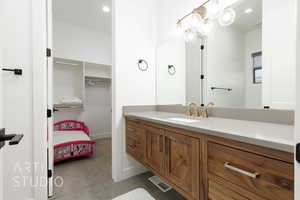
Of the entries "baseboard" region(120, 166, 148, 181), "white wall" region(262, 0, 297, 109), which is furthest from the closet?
"white wall" region(262, 0, 297, 109)

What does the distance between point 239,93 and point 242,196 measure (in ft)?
3.07

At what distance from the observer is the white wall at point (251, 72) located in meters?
1.16

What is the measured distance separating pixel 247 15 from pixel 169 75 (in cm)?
117

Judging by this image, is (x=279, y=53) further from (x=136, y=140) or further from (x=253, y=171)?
(x=136, y=140)

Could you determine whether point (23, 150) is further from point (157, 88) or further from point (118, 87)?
point (157, 88)

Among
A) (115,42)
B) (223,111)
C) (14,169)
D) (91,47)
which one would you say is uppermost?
(91,47)

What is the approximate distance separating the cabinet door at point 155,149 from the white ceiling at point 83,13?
265cm

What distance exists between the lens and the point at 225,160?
740 millimetres

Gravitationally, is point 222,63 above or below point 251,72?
above

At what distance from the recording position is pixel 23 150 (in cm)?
136

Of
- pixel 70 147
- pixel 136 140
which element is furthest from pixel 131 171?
pixel 70 147

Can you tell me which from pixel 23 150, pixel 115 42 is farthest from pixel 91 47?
pixel 23 150

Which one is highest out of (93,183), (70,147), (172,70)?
(172,70)

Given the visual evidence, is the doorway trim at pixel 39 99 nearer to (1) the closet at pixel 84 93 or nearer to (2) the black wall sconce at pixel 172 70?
(2) the black wall sconce at pixel 172 70
